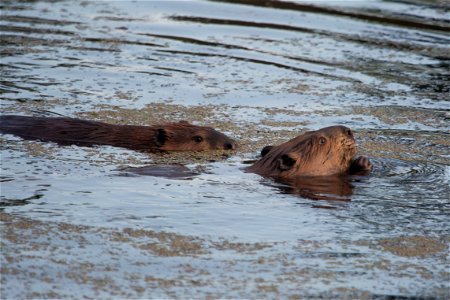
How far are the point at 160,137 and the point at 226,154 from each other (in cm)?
54

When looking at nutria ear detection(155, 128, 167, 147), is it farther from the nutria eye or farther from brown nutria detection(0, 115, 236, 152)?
the nutria eye

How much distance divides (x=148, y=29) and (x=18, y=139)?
4.87 meters

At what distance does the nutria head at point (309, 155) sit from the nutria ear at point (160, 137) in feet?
3.35

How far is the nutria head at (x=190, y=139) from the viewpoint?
8422 millimetres

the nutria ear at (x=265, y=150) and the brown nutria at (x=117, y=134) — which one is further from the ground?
the nutria ear at (x=265, y=150)

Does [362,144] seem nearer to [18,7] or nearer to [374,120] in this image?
[374,120]

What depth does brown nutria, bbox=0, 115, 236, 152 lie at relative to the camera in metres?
8.33

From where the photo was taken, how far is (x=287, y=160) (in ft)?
24.8

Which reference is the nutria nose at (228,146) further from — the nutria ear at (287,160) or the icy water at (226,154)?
the nutria ear at (287,160)

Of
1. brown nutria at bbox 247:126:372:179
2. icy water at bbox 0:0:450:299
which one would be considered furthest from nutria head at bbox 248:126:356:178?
icy water at bbox 0:0:450:299

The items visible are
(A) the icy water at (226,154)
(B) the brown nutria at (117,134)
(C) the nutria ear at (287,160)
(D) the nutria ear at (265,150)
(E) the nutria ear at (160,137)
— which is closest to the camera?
(A) the icy water at (226,154)

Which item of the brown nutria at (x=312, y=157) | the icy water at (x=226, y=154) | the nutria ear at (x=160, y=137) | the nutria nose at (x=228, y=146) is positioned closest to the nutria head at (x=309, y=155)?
the brown nutria at (x=312, y=157)

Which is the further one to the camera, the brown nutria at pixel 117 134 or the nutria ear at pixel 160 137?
the nutria ear at pixel 160 137

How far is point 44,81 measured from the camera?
10.3 m
